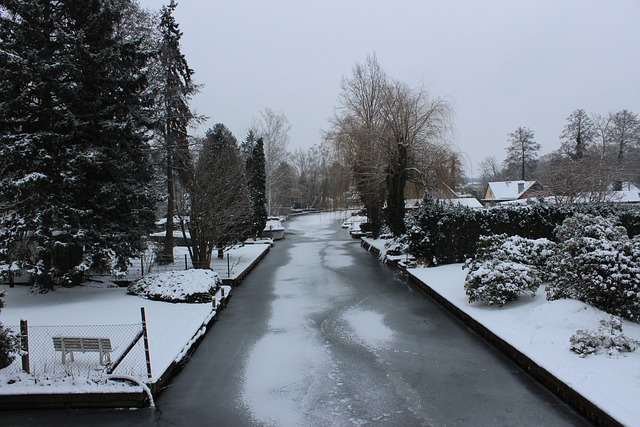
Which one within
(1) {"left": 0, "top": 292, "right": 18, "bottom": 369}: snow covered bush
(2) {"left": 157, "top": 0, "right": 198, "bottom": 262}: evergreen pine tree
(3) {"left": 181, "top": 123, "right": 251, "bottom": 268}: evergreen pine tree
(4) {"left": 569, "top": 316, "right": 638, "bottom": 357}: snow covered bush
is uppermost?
(2) {"left": 157, "top": 0, "right": 198, "bottom": 262}: evergreen pine tree

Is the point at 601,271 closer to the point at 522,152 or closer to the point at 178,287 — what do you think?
the point at 178,287

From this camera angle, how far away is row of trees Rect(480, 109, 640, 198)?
2573 centimetres

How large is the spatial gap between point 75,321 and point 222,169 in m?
9.07

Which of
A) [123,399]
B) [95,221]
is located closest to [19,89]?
[95,221]

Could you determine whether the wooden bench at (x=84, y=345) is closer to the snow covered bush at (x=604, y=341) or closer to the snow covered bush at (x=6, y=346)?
the snow covered bush at (x=6, y=346)

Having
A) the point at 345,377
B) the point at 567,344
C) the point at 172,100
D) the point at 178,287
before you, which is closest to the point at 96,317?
the point at 178,287

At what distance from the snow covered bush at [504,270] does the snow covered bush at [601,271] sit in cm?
67

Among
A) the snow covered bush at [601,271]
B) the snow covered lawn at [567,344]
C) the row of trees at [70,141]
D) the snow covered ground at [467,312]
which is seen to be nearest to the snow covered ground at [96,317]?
the snow covered ground at [467,312]

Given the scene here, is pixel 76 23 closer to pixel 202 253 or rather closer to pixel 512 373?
pixel 202 253

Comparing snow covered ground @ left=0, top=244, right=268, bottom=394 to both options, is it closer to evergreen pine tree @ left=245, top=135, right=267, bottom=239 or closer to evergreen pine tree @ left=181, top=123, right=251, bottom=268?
evergreen pine tree @ left=181, top=123, right=251, bottom=268

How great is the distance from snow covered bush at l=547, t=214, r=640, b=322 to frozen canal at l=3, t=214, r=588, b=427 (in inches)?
79.8

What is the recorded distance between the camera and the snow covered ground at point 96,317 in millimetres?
6180

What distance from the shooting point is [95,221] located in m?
12.0

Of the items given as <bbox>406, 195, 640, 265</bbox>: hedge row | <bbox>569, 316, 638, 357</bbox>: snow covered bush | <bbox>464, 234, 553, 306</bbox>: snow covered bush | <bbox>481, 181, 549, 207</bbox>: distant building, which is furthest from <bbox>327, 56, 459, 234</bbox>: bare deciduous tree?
<bbox>481, 181, 549, 207</bbox>: distant building
